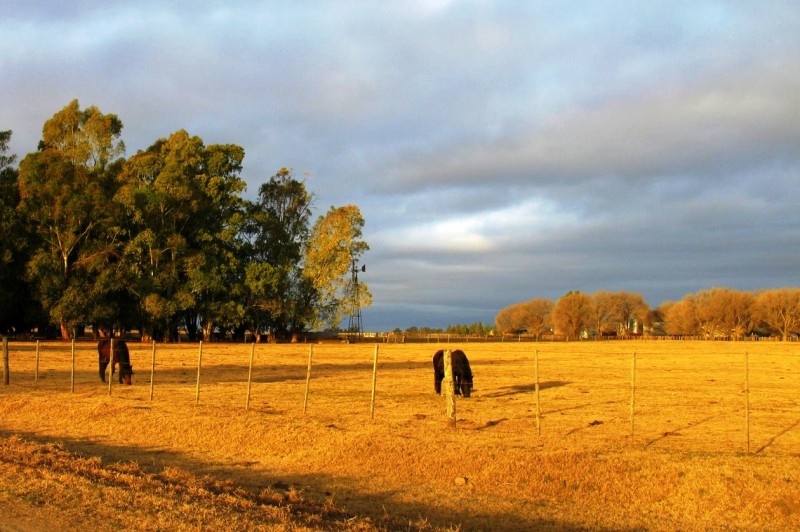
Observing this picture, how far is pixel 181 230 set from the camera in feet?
188

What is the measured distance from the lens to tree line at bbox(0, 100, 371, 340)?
Answer: 5050 cm

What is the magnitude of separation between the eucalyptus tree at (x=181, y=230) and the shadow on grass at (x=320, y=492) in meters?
40.8

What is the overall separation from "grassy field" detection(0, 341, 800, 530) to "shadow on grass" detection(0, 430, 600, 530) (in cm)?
4

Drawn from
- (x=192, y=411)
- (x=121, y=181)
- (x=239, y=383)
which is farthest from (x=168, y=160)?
(x=192, y=411)

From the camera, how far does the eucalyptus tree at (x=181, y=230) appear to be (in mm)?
53188

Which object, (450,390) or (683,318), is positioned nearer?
(450,390)

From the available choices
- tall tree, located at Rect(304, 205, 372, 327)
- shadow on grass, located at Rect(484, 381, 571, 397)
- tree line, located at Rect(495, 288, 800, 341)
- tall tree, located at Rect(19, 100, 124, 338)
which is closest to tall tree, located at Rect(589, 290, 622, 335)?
tree line, located at Rect(495, 288, 800, 341)

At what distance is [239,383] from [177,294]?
32.2 m

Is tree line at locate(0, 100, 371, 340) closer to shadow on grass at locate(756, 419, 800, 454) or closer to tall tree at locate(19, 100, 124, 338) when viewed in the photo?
tall tree at locate(19, 100, 124, 338)

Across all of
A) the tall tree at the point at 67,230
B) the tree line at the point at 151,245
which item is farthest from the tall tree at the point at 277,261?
the tall tree at the point at 67,230

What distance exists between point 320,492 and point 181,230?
166 ft

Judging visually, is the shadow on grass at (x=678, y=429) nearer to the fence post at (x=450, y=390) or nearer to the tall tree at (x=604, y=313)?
the fence post at (x=450, y=390)

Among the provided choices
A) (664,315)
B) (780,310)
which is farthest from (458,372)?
(664,315)

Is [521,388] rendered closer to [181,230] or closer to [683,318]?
[181,230]
